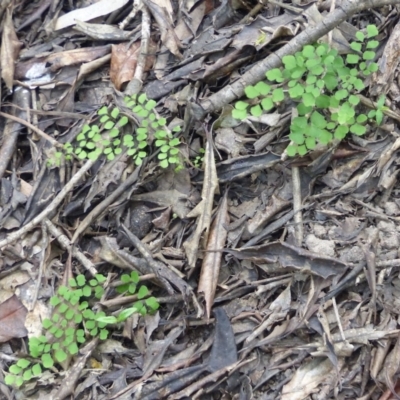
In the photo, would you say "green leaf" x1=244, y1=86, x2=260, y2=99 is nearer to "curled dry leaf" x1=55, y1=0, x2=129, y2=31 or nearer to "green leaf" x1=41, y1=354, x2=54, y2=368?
"curled dry leaf" x1=55, y1=0, x2=129, y2=31

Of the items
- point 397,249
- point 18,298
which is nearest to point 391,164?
point 397,249

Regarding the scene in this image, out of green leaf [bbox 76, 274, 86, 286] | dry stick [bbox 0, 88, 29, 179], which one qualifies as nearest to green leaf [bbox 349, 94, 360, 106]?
green leaf [bbox 76, 274, 86, 286]

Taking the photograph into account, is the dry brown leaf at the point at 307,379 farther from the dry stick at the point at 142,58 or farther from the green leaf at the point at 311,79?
the dry stick at the point at 142,58

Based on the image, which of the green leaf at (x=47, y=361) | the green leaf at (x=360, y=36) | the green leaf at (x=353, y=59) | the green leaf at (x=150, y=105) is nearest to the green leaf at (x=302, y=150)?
the green leaf at (x=353, y=59)

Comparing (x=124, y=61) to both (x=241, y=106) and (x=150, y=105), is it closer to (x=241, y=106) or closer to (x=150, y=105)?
(x=150, y=105)

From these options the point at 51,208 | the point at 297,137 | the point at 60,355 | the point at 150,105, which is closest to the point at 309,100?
the point at 297,137
